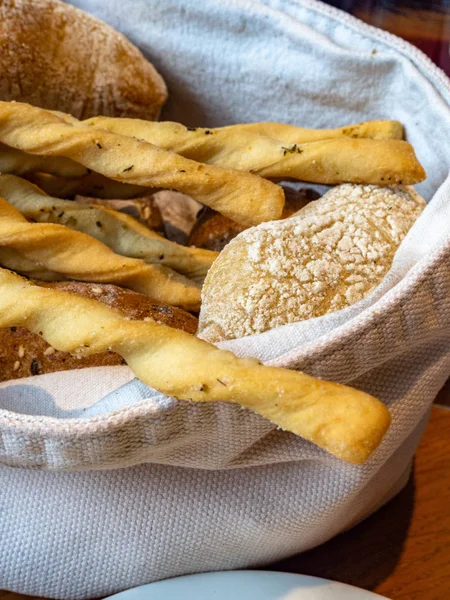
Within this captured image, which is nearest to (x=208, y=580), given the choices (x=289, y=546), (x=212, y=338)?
(x=289, y=546)

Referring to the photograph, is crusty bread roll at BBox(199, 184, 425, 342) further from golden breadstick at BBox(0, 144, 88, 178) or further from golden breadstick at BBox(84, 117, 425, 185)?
golden breadstick at BBox(0, 144, 88, 178)

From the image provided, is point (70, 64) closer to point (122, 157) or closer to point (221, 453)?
point (122, 157)

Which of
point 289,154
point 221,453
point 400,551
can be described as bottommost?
point 400,551

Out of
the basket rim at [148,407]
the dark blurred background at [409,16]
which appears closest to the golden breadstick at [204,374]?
the basket rim at [148,407]

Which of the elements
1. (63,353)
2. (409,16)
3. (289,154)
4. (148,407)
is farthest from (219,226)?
(409,16)

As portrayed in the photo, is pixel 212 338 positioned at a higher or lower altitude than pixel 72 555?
higher

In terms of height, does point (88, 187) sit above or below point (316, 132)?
below

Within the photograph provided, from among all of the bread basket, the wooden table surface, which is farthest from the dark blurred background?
the wooden table surface

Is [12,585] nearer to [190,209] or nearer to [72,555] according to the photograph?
[72,555]
